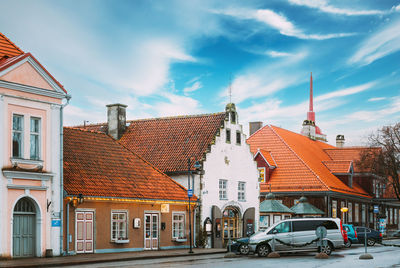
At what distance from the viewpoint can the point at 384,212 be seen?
68.4 metres

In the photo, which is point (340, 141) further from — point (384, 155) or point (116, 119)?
point (116, 119)

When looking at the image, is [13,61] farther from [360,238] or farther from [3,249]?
[360,238]

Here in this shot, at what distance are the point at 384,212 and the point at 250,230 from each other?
27.7m

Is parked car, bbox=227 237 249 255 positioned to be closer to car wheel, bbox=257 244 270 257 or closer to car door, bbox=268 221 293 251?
car wheel, bbox=257 244 270 257

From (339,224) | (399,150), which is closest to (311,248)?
(339,224)

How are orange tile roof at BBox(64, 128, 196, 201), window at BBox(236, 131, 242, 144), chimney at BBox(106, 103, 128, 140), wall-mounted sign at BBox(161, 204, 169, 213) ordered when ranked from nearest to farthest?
orange tile roof at BBox(64, 128, 196, 201) → wall-mounted sign at BBox(161, 204, 169, 213) → window at BBox(236, 131, 242, 144) → chimney at BBox(106, 103, 128, 140)

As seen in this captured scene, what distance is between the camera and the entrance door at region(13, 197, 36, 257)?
2838cm

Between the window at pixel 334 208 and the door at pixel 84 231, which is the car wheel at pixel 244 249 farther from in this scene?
the window at pixel 334 208

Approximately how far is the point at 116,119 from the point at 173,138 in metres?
5.27

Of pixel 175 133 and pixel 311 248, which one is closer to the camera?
pixel 311 248

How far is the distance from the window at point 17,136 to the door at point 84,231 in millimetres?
4841

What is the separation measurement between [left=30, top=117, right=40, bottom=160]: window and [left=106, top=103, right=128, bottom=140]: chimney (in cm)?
1726

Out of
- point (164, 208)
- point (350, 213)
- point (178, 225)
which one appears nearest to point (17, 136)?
point (164, 208)

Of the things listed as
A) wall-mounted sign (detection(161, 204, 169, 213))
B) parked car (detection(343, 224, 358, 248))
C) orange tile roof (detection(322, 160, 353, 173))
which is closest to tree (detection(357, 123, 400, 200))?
orange tile roof (detection(322, 160, 353, 173))
